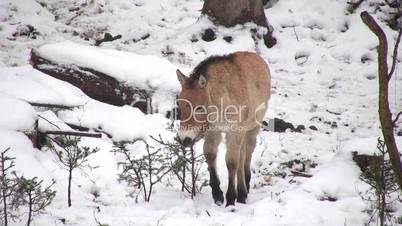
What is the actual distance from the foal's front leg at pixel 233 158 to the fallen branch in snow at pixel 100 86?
2565 millimetres

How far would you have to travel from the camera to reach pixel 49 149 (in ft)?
18.6

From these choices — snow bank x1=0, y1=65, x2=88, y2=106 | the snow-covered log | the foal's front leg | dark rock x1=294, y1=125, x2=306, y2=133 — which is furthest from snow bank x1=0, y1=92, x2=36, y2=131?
dark rock x1=294, y1=125, x2=306, y2=133

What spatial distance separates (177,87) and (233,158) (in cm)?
262

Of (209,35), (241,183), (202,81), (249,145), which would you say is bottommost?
(241,183)

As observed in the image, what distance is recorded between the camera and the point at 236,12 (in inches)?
440

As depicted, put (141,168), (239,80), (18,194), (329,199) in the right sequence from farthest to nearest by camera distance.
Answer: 1. (239,80)
2. (141,168)
3. (329,199)
4. (18,194)

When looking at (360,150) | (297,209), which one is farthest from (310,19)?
(297,209)

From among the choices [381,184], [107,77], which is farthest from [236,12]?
[381,184]

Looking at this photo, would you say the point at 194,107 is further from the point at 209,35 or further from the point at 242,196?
the point at 209,35

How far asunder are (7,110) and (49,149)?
2.51 ft

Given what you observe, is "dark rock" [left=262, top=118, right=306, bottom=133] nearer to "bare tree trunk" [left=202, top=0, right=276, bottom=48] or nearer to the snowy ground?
the snowy ground

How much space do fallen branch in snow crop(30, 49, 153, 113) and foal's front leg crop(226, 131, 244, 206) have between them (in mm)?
2565

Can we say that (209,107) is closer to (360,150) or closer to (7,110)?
(360,150)

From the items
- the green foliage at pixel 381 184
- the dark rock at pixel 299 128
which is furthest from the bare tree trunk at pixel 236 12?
the green foliage at pixel 381 184
